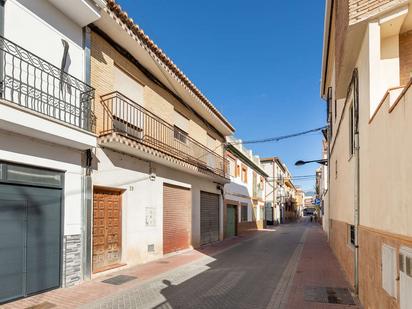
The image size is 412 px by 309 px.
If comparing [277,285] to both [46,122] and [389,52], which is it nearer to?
[389,52]

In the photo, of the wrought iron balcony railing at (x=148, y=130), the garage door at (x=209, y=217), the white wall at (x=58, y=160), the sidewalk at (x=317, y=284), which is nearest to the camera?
the white wall at (x=58, y=160)

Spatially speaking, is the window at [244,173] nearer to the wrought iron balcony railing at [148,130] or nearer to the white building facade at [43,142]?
the wrought iron balcony railing at [148,130]

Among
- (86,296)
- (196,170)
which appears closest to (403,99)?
(86,296)

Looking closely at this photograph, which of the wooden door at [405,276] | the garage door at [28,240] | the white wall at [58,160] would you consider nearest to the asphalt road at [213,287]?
the garage door at [28,240]

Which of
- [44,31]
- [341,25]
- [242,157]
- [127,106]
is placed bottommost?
[242,157]

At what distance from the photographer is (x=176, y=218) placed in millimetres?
13188

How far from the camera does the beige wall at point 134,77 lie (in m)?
8.89

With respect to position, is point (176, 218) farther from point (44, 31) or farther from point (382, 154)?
point (382, 154)

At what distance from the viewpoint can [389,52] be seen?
5.50m

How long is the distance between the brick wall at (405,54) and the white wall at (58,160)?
22.4 feet

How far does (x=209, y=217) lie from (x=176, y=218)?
412cm

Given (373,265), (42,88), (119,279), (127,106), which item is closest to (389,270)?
(373,265)

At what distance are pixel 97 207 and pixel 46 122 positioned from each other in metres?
2.96

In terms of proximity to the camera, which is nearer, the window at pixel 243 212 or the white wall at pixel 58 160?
the white wall at pixel 58 160
